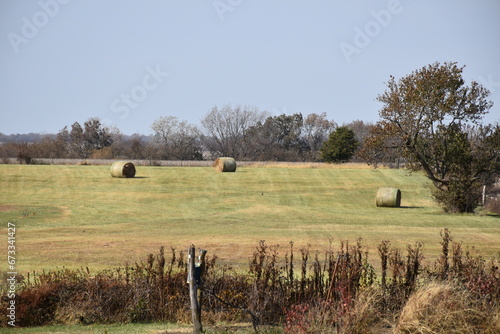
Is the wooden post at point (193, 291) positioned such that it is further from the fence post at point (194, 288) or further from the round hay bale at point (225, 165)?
the round hay bale at point (225, 165)

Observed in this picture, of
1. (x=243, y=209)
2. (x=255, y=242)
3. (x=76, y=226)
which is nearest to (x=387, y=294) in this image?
(x=255, y=242)

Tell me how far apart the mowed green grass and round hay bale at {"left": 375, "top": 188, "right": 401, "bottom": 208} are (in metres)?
1.01

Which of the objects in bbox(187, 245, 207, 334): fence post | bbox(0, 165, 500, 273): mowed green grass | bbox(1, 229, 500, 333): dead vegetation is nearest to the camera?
bbox(187, 245, 207, 334): fence post

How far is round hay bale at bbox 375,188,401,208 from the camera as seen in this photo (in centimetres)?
3688

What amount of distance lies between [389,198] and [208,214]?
1186 centimetres

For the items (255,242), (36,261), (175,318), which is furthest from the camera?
(255,242)

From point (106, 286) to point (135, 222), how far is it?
1601cm

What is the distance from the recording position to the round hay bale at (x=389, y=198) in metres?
36.9

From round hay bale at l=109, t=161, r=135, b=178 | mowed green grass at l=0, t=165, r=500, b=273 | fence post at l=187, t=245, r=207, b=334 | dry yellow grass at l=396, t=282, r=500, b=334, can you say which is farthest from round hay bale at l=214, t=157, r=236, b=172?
dry yellow grass at l=396, t=282, r=500, b=334

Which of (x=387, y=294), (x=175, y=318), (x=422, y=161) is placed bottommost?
(x=175, y=318)

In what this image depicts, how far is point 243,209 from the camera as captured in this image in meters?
34.7

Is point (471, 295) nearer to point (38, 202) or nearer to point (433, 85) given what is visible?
point (433, 85)

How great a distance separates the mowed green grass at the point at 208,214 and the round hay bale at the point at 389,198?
101 centimetres

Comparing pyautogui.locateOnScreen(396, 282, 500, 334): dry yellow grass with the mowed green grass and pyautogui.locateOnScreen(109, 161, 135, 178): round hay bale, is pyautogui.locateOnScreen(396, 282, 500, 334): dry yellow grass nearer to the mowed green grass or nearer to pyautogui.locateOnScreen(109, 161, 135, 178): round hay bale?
the mowed green grass
